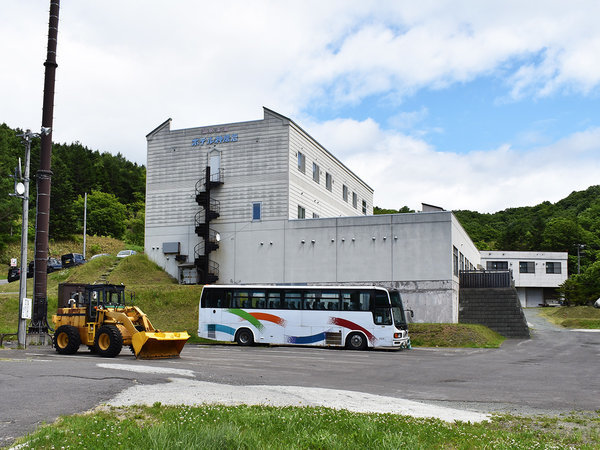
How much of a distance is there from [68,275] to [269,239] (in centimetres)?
1643

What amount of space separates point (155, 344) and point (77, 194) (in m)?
86.8

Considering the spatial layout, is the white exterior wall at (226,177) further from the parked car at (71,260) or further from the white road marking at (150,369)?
the white road marking at (150,369)

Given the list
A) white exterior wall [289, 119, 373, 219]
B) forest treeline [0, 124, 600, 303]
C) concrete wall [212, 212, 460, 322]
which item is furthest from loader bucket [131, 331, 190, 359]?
forest treeline [0, 124, 600, 303]

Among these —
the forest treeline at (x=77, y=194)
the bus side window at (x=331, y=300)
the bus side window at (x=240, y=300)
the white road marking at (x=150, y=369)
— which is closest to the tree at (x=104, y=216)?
the forest treeline at (x=77, y=194)

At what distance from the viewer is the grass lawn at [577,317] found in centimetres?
5256

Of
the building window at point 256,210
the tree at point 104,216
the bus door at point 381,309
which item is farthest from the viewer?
the tree at point 104,216

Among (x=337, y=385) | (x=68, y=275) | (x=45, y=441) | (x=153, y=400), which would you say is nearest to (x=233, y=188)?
(x=68, y=275)

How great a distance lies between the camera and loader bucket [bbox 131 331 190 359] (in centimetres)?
2012

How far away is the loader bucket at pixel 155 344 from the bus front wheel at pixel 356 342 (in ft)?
32.6

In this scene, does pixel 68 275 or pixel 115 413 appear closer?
pixel 115 413

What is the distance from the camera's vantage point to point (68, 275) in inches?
1901

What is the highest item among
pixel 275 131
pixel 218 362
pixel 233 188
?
pixel 275 131

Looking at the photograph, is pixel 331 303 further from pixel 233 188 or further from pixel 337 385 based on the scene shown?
pixel 233 188

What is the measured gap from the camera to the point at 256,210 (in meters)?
45.5
